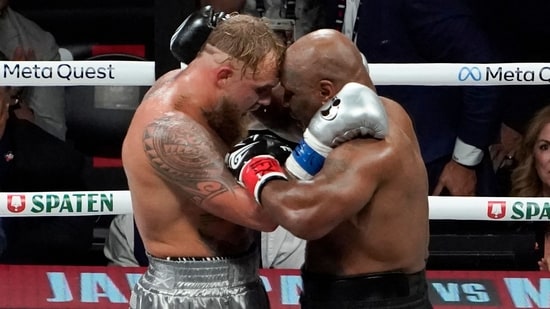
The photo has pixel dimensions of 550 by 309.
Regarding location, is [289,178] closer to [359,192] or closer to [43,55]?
[359,192]

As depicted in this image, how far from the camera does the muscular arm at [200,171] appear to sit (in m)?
2.02

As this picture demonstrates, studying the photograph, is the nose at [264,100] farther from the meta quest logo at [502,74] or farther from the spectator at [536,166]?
the spectator at [536,166]

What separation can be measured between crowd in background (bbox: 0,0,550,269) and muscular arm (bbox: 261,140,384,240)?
1.28 metres

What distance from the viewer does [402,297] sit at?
2090mm

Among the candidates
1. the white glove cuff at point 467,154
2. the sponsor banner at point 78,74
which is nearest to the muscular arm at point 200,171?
the sponsor banner at point 78,74

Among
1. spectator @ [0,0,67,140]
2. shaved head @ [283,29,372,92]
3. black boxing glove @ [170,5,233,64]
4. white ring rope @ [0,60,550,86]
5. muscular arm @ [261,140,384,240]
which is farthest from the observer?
spectator @ [0,0,67,140]

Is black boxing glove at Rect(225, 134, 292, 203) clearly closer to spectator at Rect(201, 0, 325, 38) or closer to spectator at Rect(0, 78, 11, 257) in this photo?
spectator at Rect(201, 0, 325, 38)

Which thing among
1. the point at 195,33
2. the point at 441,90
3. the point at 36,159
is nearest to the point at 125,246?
the point at 36,159

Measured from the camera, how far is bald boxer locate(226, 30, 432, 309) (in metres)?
1.94

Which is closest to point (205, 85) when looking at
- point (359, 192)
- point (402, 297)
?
point (359, 192)

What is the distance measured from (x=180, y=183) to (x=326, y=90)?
34 centimetres

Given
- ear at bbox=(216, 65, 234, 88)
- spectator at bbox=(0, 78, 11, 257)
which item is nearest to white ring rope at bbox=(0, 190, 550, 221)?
spectator at bbox=(0, 78, 11, 257)

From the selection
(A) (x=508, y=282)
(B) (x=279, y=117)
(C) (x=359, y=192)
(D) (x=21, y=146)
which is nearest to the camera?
(C) (x=359, y=192)

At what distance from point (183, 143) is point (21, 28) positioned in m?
1.58
